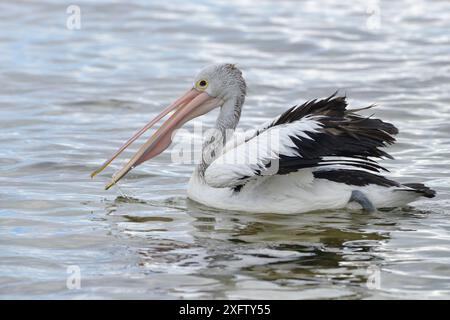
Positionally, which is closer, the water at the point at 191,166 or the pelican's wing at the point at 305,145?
the water at the point at 191,166

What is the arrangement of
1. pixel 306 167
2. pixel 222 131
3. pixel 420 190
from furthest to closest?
pixel 222 131
pixel 420 190
pixel 306 167

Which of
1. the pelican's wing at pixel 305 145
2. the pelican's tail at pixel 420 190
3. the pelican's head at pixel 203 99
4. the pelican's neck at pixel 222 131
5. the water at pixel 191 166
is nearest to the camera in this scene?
the water at pixel 191 166

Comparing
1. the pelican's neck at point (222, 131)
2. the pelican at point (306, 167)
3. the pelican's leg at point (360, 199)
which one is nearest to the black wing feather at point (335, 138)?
the pelican at point (306, 167)

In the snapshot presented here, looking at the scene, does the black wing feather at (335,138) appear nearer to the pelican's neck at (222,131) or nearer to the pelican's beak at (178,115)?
the pelican's neck at (222,131)

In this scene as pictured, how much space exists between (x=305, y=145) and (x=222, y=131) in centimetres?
116

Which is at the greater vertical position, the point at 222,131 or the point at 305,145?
the point at 222,131

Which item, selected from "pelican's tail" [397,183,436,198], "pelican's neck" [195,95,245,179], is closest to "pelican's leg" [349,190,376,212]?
"pelican's tail" [397,183,436,198]

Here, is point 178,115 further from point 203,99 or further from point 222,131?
point 222,131

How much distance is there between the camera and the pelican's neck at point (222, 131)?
24.6 feet

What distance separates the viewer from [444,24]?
49.8ft

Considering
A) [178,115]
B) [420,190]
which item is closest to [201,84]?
[178,115]

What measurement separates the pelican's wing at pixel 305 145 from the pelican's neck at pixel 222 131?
0.60 m

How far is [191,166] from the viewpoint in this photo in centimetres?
889
